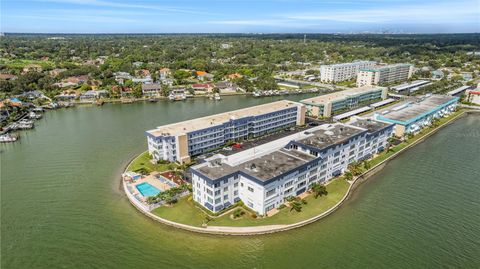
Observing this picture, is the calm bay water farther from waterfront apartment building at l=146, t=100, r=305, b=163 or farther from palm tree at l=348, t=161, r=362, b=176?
waterfront apartment building at l=146, t=100, r=305, b=163

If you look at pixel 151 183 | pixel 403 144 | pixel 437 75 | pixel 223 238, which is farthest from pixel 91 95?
pixel 437 75

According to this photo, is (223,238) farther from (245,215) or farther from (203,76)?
(203,76)

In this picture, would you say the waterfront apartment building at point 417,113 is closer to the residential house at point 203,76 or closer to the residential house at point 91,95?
the residential house at point 203,76

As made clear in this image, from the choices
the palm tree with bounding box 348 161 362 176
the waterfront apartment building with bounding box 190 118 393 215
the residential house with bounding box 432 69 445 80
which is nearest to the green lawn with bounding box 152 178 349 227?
the waterfront apartment building with bounding box 190 118 393 215

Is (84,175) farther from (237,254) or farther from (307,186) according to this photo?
(307,186)

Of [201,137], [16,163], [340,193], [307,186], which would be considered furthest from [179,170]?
[16,163]

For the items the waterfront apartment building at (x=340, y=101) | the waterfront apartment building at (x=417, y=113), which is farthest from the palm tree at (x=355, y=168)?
the waterfront apartment building at (x=340, y=101)
